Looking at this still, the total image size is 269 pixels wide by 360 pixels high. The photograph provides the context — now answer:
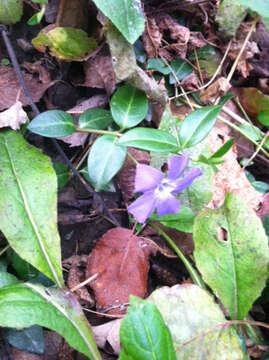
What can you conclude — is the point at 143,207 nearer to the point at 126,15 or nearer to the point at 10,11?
the point at 126,15

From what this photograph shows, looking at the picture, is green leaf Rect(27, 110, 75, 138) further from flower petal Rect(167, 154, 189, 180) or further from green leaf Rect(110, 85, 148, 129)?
flower petal Rect(167, 154, 189, 180)

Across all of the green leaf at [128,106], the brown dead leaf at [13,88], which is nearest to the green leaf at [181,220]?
the green leaf at [128,106]

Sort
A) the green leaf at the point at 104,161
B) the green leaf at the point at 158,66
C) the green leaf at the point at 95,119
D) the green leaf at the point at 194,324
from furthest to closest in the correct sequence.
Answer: the green leaf at the point at 158,66
the green leaf at the point at 95,119
the green leaf at the point at 104,161
the green leaf at the point at 194,324

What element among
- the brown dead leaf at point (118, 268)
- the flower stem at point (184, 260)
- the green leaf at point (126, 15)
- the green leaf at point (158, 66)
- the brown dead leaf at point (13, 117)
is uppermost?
the green leaf at point (126, 15)

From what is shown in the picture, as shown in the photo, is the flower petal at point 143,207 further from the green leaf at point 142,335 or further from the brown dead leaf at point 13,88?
the brown dead leaf at point 13,88

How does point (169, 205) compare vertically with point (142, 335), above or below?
above

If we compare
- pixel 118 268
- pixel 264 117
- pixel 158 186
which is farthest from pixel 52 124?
pixel 264 117
